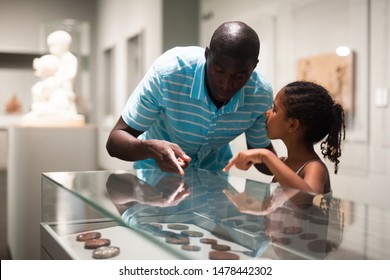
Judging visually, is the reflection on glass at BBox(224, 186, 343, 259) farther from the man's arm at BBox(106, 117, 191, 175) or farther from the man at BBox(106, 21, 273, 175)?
the man at BBox(106, 21, 273, 175)

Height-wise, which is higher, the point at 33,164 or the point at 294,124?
the point at 294,124

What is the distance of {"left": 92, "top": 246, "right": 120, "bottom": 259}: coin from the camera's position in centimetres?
103

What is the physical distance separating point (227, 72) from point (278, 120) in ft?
0.92

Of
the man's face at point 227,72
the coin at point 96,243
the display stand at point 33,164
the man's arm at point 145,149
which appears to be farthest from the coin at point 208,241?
the display stand at point 33,164

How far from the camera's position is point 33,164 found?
11.6ft

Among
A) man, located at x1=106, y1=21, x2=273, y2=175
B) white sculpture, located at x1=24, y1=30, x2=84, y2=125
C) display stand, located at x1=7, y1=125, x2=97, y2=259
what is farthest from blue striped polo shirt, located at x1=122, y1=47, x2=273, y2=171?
white sculpture, located at x1=24, y1=30, x2=84, y2=125

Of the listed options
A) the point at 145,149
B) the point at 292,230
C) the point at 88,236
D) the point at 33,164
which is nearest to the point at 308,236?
the point at 292,230

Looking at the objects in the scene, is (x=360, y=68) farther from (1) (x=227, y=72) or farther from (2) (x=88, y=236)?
(2) (x=88, y=236)

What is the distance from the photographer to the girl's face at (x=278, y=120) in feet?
5.13

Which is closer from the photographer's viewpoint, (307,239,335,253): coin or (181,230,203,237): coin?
(307,239,335,253): coin

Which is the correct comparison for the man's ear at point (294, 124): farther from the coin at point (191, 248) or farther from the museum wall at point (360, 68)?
the museum wall at point (360, 68)

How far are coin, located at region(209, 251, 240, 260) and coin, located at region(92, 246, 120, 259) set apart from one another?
0.27 m

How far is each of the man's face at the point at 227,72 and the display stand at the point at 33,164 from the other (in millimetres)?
2341
